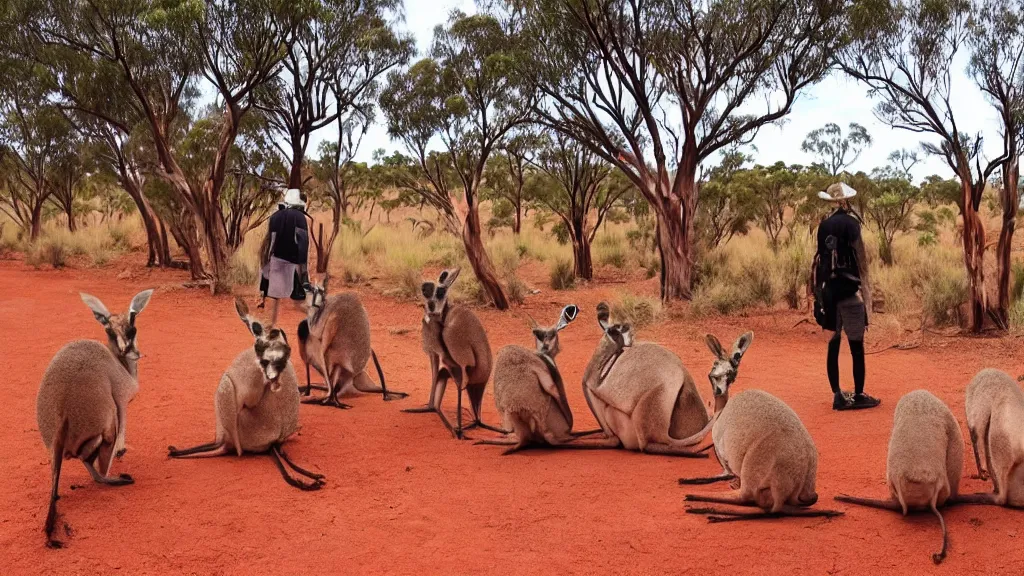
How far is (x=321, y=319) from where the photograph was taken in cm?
786

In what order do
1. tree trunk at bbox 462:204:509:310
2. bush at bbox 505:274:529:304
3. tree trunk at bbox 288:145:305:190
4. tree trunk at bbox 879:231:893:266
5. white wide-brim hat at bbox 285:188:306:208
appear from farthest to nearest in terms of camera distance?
tree trunk at bbox 879:231:893:266
tree trunk at bbox 288:145:305:190
bush at bbox 505:274:529:304
tree trunk at bbox 462:204:509:310
white wide-brim hat at bbox 285:188:306:208

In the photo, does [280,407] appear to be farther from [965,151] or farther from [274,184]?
[274,184]

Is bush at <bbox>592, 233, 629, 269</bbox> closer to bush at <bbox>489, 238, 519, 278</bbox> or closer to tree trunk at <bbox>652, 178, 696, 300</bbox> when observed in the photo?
bush at <bbox>489, 238, 519, 278</bbox>

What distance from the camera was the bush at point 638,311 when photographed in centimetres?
1480

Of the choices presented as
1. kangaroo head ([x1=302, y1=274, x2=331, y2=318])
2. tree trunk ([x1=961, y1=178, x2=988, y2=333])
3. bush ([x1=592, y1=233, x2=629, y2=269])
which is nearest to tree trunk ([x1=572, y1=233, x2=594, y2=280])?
bush ([x1=592, y1=233, x2=629, y2=269])

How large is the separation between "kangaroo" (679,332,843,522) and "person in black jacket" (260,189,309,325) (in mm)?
6514

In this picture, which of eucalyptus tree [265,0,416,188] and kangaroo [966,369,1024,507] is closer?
kangaroo [966,369,1024,507]

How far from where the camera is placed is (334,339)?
25.9ft

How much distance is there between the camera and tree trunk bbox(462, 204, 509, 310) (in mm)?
16766

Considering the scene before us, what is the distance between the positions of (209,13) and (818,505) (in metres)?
15.8

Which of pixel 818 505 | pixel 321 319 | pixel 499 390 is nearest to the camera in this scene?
pixel 818 505

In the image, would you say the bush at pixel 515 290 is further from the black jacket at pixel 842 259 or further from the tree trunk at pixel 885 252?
the tree trunk at pixel 885 252

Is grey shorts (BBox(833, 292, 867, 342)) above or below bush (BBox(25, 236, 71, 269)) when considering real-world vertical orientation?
below

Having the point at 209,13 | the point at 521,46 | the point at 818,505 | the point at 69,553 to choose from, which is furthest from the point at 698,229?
the point at 69,553
